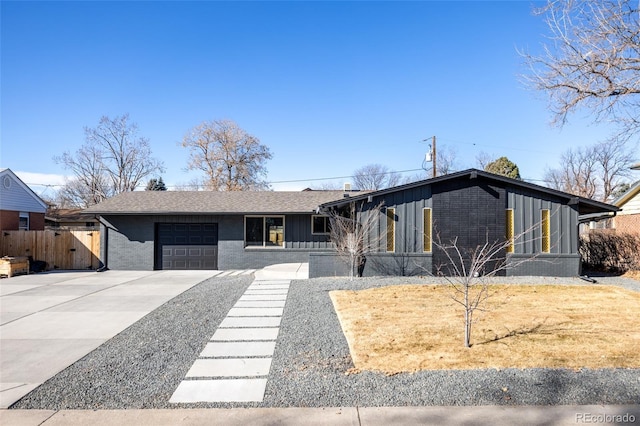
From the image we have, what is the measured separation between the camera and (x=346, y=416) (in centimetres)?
308

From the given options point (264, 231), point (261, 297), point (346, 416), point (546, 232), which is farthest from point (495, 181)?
point (346, 416)

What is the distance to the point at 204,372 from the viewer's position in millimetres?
4082

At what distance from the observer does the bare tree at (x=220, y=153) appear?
2922cm

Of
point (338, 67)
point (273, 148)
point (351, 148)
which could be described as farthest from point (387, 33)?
point (273, 148)

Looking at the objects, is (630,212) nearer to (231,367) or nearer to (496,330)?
(496,330)

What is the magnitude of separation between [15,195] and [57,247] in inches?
171

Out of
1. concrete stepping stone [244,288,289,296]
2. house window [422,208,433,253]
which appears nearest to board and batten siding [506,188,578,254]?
house window [422,208,433,253]

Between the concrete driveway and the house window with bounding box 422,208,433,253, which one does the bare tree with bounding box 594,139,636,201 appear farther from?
the concrete driveway

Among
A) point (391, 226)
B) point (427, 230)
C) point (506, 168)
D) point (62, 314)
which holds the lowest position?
point (62, 314)

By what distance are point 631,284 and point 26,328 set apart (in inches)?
579

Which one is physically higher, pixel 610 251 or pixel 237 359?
pixel 610 251

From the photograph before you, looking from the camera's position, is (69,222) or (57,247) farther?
(69,222)

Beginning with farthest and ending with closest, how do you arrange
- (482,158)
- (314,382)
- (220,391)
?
(482,158) < (314,382) < (220,391)

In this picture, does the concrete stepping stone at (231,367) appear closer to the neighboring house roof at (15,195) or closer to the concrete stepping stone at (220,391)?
the concrete stepping stone at (220,391)
